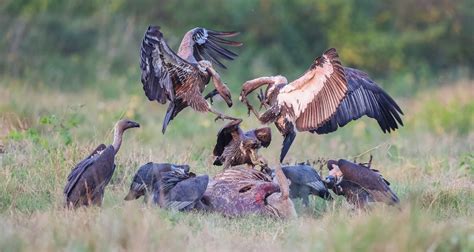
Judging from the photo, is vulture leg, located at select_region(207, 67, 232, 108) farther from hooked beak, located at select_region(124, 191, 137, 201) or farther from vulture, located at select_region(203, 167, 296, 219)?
hooked beak, located at select_region(124, 191, 137, 201)

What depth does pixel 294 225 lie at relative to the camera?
669 centimetres

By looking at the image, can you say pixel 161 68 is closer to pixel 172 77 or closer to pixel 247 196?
pixel 172 77

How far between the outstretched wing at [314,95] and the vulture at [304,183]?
360 millimetres

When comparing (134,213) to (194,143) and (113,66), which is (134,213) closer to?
(194,143)

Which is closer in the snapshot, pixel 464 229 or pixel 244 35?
pixel 464 229

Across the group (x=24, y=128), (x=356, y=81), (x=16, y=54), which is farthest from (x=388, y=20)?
(x=356, y=81)

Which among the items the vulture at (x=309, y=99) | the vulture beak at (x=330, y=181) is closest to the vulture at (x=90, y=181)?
the vulture at (x=309, y=99)

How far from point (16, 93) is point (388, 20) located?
31.4 feet

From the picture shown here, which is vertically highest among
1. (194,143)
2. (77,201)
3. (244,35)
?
(244,35)

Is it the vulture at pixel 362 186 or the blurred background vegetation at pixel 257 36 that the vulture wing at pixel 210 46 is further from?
the blurred background vegetation at pixel 257 36

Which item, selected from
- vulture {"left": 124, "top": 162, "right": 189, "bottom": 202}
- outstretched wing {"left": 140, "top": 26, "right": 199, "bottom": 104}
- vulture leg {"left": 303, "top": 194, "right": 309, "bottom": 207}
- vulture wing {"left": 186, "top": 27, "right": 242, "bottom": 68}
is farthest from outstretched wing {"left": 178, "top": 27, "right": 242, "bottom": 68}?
vulture leg {"left": 303, "top": 194, "right": 309, "bottom": 207}

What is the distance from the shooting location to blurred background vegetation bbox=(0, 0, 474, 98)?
1605 cm

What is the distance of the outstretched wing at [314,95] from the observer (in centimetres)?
710

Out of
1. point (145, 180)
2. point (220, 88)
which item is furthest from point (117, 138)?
point (220, 88)
